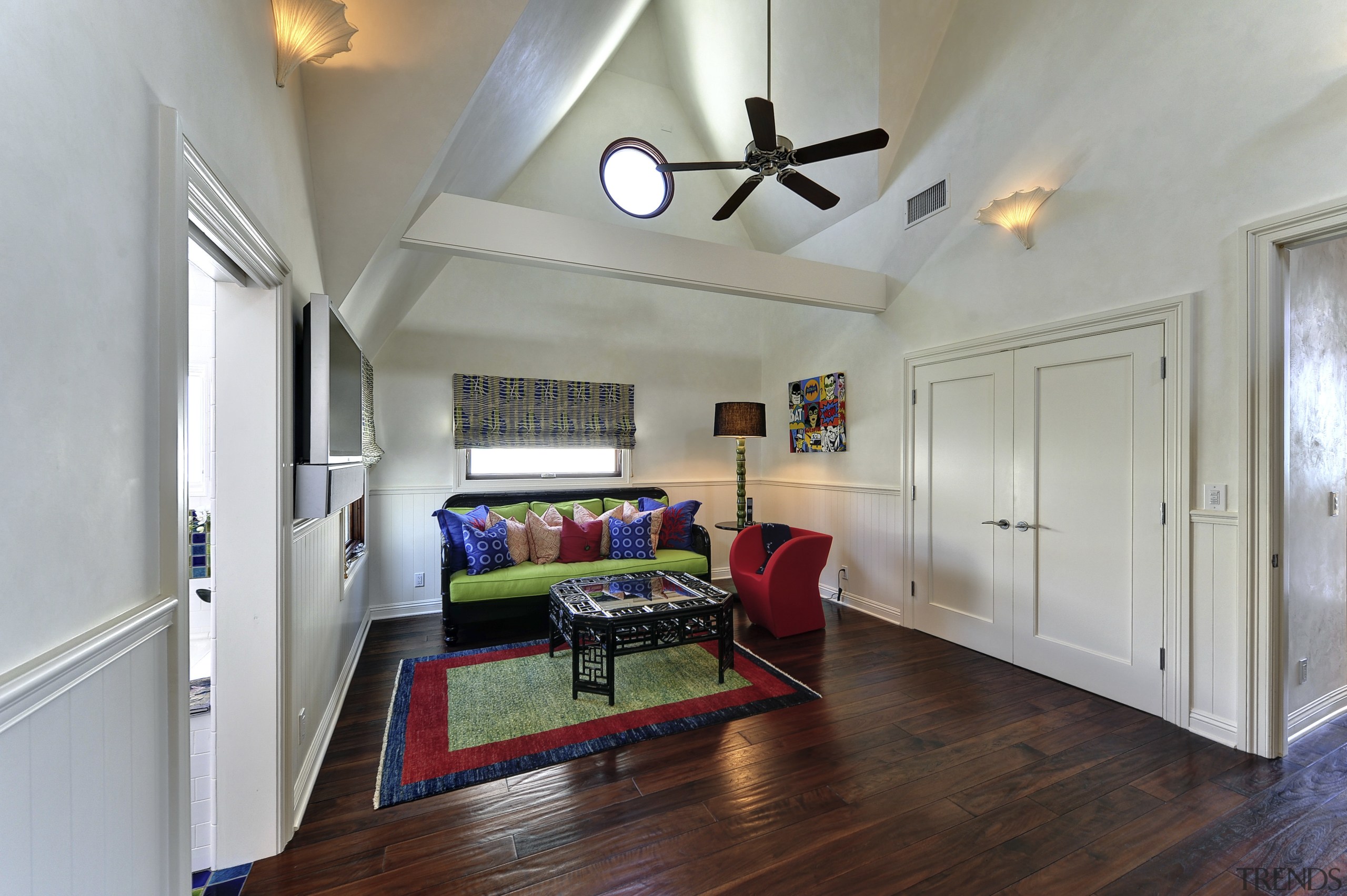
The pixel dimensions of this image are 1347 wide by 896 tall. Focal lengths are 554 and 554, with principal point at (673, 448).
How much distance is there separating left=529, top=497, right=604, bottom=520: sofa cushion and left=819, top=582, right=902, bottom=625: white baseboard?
6.53 feet

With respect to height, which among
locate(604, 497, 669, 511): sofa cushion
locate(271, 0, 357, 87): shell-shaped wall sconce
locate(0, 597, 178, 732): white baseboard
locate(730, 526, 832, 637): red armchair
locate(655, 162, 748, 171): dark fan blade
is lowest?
locate(730, 526, 832, 637): red armchair

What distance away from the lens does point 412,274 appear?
12.0ft

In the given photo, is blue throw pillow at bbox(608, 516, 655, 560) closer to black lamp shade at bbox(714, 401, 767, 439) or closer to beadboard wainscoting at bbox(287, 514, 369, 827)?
black lamp shade at bbox(714, 401, 767, 439)

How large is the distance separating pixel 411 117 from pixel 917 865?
3263 mm

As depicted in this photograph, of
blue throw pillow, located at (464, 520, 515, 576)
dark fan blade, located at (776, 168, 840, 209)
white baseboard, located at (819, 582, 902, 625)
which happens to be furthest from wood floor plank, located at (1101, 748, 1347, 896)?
blue throw pillow, located at (464, 520, 515, 576)

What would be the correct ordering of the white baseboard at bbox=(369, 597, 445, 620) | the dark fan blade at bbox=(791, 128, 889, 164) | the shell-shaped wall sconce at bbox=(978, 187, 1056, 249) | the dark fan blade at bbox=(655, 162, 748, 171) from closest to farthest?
the dark fan blade at bbox=(791, 128, 889, 164), the dark fan blade at bbox=(655, 162, 748, 171), the shell-shaped wall sconce at bbox=(978, 187, 1056, 249), the white baseboard at bbox=(369, 597, 445, 620)

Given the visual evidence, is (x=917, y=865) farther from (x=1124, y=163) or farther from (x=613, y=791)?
(x=1124, y=163)

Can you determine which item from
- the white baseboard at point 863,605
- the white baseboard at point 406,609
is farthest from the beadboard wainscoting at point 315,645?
the white baseboard at point 863,605

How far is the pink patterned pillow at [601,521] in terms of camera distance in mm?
4527

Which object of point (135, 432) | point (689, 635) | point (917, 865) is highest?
point (135, 432)

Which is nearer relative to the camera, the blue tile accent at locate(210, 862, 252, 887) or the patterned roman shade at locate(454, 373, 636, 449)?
the blue tile accent at locate(210, 862, 252, 887)

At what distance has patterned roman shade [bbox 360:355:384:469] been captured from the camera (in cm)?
351

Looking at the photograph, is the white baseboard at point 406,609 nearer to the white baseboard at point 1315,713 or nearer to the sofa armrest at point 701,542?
the sofa armrest at point 701,542

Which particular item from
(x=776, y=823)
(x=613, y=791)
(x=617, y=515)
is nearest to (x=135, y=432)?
(x=613, y=791)
